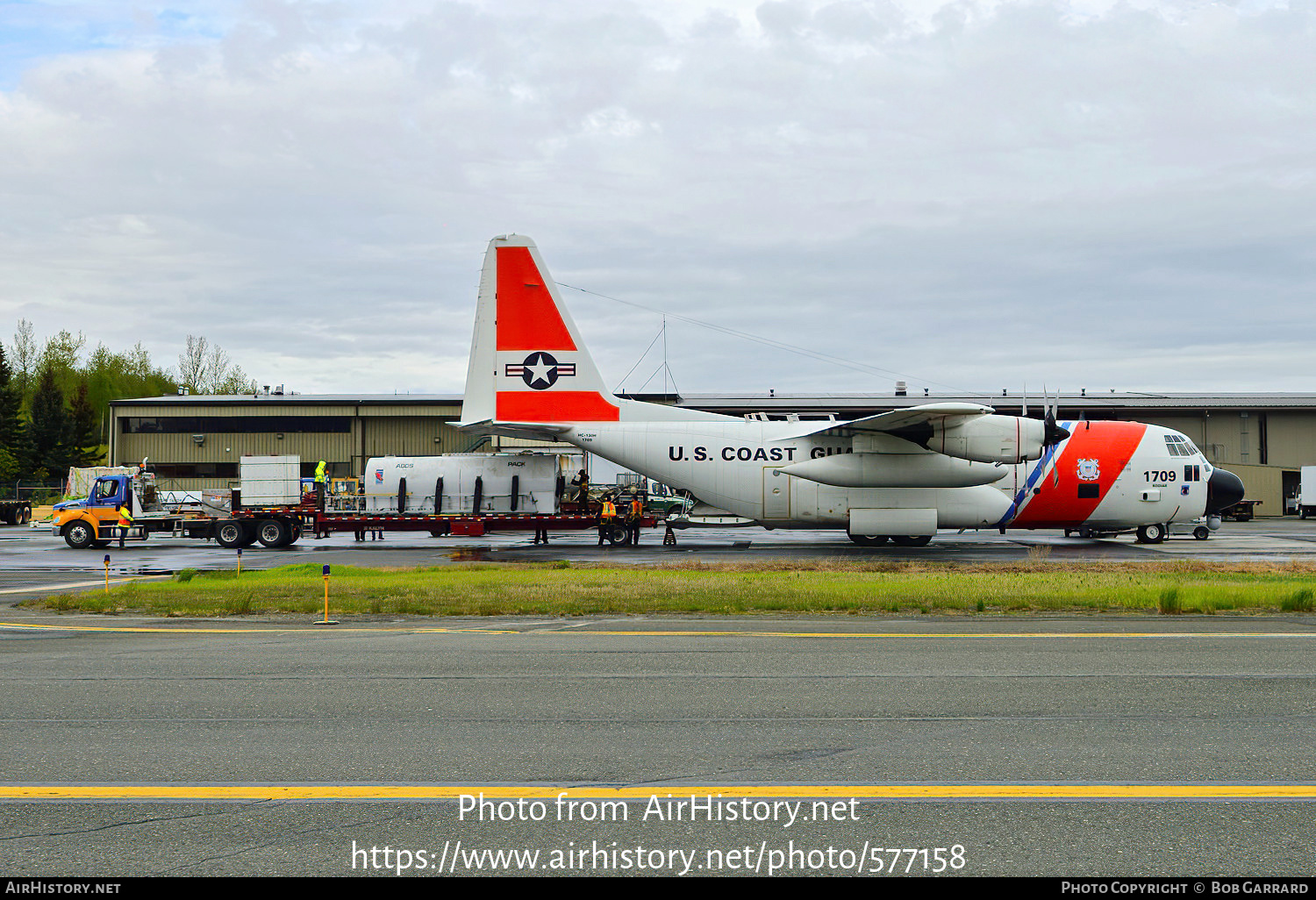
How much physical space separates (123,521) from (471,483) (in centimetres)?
1168

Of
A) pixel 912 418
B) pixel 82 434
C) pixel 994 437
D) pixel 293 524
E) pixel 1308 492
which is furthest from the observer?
pixel 82 434

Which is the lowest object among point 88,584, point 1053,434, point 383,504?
point 88,584

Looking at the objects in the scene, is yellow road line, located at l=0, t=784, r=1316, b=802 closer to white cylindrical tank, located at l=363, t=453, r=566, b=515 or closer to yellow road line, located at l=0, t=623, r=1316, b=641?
yellow road line, located at l=0, t=623, r=1316, b=641

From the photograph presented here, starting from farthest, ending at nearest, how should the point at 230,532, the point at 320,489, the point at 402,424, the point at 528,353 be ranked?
the point at 402,424
the point at 320,489
the point at 230,532
the point at 528,353

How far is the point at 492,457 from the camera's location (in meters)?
29.8

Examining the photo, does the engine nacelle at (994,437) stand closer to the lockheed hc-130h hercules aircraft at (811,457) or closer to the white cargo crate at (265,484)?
the lockheed hc-130h hercules aircraft at (811,457)

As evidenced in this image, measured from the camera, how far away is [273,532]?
29.9m

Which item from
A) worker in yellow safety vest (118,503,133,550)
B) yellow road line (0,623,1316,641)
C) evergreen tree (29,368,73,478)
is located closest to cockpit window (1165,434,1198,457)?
yellow road line (0,623,1316,641)

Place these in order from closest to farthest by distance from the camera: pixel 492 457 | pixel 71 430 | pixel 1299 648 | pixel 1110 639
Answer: pixel 1299 648, pixel 1110 639, pixel 492 457, pixel 71 430

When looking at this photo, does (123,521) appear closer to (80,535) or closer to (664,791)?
(80,535)

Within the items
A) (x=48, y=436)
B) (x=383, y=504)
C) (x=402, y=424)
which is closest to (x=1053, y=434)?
(x=383, y=504)

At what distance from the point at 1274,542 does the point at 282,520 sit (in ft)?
103

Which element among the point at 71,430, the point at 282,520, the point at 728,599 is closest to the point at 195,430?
the point at 71,430
